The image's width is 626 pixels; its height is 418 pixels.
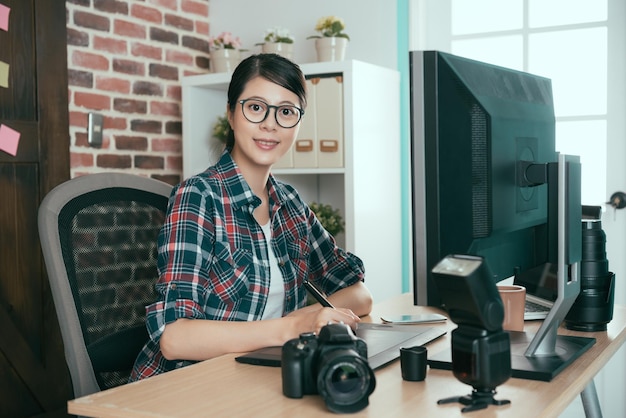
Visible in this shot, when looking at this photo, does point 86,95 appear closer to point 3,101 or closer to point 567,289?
point 3,101

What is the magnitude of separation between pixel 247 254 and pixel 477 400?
763 mm

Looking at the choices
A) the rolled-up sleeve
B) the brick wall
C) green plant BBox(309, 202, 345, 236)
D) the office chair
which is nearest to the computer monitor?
the rolled-up sleeve

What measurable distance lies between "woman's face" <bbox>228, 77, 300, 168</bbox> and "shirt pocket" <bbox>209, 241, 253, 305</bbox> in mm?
258

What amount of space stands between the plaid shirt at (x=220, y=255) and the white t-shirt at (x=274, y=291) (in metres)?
0.01

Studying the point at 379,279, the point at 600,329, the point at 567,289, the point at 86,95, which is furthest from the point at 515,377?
the point at 86,95

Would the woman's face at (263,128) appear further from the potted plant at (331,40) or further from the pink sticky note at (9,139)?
the potted plant at (331,40)

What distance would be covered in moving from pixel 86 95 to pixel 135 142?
0.32 metres

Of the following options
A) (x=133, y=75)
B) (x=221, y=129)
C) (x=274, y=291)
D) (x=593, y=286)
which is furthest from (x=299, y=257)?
(x=133, y=75)

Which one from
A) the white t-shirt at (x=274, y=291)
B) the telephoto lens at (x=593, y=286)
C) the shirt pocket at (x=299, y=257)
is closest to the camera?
the telephoto lens at (x=593, y=286)

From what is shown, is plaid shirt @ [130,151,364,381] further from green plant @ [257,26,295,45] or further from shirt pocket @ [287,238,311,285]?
green plant @ [257,26,295,45]

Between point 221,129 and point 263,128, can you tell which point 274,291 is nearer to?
point 263,128

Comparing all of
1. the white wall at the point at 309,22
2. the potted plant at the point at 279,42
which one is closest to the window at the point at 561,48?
the white wall at the point at 309,22

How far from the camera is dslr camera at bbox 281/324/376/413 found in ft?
3.47

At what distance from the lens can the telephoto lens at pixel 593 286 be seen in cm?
158
